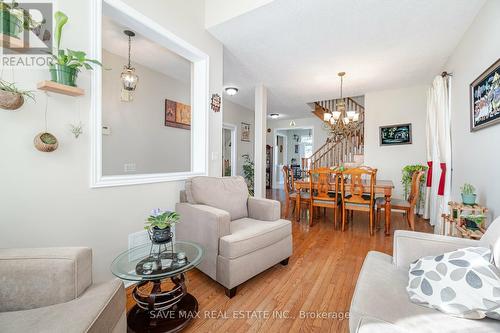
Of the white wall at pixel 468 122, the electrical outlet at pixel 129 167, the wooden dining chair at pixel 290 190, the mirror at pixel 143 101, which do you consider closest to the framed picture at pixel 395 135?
the white wall at pixel 468 122

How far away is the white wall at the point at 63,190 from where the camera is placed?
4.14 ft

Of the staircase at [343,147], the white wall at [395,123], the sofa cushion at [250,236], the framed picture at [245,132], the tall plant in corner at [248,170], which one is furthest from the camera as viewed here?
the framed picture at [245,132]

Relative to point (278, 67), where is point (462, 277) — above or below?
below

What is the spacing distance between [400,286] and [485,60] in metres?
2.45

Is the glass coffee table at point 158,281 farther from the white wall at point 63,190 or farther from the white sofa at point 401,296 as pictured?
the white sofa at point 401,296

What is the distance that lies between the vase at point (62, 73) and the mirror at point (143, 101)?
19 centimetres

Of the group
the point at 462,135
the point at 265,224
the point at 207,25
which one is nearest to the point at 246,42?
the point at 207,25

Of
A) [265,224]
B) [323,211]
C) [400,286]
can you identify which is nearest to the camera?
[400,286]

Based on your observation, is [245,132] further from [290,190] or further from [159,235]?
[159,235]

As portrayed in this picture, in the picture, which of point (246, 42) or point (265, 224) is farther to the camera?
point (246, 42)

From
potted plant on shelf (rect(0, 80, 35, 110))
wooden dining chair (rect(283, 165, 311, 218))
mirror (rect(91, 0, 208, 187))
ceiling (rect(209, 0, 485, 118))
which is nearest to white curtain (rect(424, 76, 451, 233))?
ceiling (rect(209, 0, 485, 118))

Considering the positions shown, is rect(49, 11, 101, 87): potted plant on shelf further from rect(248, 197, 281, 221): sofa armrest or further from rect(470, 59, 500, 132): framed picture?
rect(470, 59, 500, 132): framed picture

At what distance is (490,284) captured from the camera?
0.86 metres

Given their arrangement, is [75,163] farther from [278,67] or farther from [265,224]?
[278,67]
